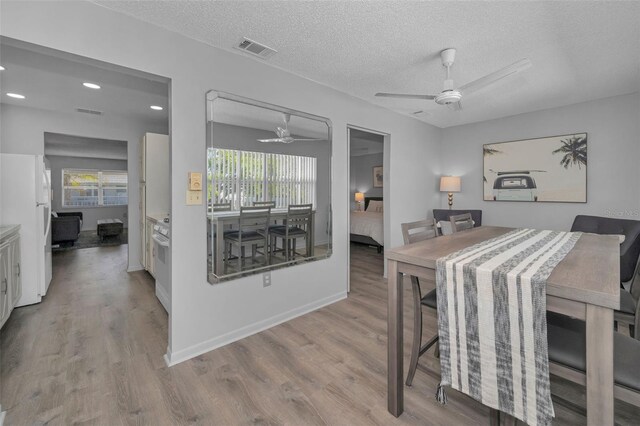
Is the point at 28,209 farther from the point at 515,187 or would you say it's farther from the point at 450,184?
the point at 515,187

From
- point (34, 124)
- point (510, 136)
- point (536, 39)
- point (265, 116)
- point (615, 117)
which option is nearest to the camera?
point (536, 39)

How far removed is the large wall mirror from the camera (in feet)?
7.34

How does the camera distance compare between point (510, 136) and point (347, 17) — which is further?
point (510, 136)

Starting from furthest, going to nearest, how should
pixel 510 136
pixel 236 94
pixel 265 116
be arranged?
1. pixel 510 136
2. pixel 265 116
3. pixel 236 94

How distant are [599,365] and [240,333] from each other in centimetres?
224

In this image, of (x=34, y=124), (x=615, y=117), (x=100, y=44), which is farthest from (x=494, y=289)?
(x=34, y=124)

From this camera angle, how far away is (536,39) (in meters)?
2.12

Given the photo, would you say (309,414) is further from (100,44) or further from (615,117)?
(615,117)

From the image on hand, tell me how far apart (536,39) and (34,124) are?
5810mm

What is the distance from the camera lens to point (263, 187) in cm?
257

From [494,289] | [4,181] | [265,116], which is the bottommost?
[494,289]

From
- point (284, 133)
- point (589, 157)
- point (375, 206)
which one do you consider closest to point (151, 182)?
point (284, 133)

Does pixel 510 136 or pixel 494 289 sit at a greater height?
pixel 510 136

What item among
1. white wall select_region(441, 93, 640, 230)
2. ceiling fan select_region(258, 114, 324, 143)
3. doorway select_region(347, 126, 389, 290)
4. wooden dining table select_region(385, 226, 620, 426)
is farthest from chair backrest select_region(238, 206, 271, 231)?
white wall select_region(441, 93, 640, 230)
